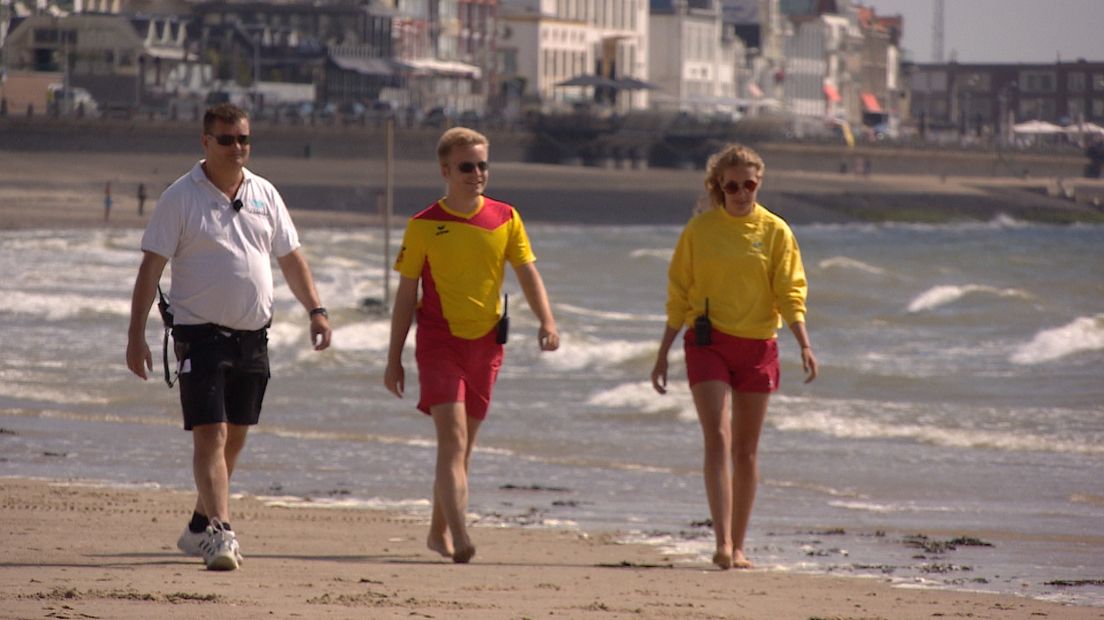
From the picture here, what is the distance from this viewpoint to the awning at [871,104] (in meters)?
155

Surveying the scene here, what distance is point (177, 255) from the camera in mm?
6578

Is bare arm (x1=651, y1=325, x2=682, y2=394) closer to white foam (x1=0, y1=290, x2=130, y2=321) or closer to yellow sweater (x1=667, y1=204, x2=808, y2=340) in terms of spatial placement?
yellow sweater (x1=667, y1=204, x2=808, y2=340)

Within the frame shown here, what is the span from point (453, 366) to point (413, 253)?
0.40m

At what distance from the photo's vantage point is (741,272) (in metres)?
7.33

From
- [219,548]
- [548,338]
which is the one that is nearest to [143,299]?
[219,548]

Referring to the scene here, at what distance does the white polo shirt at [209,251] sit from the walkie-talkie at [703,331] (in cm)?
Result: 153

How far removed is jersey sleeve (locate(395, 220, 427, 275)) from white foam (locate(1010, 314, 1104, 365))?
15304mm

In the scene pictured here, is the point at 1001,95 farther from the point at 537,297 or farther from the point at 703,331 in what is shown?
the point at 537,297

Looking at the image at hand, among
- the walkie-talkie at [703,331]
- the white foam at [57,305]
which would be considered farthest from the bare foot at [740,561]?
the white foam at [57,305]

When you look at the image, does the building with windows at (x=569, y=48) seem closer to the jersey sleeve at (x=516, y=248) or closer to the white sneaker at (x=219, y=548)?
the jersey sleeve at (x=516, y=248)

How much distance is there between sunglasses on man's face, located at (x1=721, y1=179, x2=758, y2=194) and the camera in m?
7.32

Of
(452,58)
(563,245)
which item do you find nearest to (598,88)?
(452,58)

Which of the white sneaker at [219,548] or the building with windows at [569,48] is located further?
the building with windows at [569,48]

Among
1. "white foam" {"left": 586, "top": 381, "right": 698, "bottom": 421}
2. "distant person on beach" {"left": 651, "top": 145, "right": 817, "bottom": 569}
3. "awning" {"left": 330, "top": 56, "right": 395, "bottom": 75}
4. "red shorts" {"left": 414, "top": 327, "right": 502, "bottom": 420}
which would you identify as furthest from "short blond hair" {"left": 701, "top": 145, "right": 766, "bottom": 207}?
"awning" {"left": 330, "top": 56, "right": 395, "bottom": 75}
